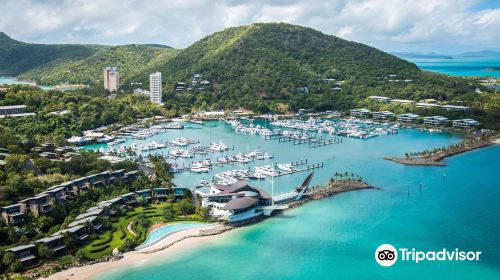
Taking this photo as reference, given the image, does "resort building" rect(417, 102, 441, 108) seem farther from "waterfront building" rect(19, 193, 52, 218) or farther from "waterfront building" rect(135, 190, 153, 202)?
"waterfront building" rect(19, 193, 52, 218)

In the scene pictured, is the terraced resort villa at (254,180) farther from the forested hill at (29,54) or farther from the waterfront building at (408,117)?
the forested hill at (29,54)

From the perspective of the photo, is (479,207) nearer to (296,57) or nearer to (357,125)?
(357,125)

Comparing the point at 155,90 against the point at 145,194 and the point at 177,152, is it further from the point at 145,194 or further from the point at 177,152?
the point at 145,194

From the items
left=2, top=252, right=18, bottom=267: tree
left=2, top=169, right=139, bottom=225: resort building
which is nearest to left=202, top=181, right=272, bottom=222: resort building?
left=2, top=169, right=139, bottom=225: resort building

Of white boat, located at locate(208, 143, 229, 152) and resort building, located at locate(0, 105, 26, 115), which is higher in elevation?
resort building, located at locate(0, 105, 26, 115)

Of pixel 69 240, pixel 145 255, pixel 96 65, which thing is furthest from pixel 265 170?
pixel 96 65

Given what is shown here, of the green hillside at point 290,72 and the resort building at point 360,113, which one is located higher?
the green hillside at point 290,72

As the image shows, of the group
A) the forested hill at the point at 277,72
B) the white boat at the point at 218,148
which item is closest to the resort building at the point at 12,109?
the white boat at the point at 218,148
